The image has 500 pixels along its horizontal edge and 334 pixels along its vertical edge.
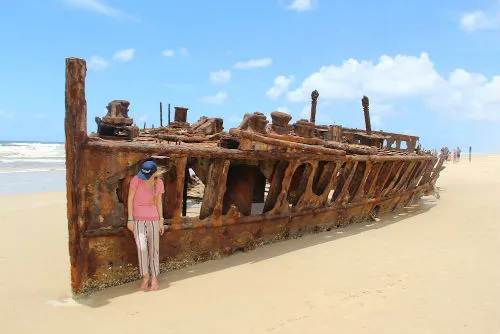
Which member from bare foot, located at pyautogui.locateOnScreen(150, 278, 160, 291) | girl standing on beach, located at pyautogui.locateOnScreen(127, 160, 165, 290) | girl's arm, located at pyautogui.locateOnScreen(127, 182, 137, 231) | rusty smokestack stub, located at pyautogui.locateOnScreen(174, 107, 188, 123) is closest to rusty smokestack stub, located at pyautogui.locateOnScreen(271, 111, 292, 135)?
girl standing on beach, located at pyautogui.locateOnScreen(127, 160, 165, 290)

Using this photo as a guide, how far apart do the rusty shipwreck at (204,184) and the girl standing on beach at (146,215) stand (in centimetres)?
23

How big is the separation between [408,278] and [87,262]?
411 centimetres

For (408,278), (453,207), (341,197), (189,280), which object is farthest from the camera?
(453,207)

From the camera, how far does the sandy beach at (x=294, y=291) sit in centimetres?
425

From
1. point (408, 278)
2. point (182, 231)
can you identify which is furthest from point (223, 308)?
point (408, 278)

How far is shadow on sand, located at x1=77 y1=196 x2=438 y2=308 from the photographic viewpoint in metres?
4.76

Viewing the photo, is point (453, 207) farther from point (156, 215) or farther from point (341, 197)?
point (156, 215)

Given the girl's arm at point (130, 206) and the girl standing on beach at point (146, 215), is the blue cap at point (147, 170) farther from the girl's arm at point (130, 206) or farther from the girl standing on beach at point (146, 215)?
the girl's arm at point (130, 206)

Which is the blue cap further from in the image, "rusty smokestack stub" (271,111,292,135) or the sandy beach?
"rusty smokestack stub" (271,111,292,135)

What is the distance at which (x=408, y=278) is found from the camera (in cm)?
569

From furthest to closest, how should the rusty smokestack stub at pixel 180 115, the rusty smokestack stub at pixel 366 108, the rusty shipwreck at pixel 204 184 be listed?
the rusty smokestack stub at pixel 366 108
the rusty smokestack stub at pixel 180 115
the rusty shipwreck at pixel 204 184


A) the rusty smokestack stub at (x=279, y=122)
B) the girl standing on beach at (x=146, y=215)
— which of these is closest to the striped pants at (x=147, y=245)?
the girl standing on beach at (x=146, y=215)

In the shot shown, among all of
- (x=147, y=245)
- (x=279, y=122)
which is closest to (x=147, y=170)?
(x=147, y=245)

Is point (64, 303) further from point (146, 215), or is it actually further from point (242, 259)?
point (242, 259)
